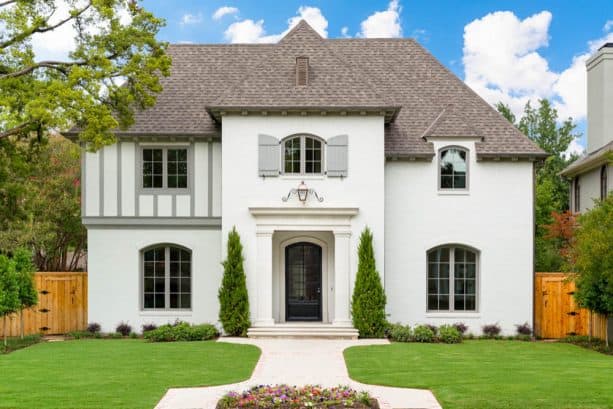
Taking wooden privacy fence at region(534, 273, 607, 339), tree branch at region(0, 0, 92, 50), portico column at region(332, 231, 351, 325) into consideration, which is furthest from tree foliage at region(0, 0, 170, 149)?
wooden privacy fence at region(534, 273, 607, 339)

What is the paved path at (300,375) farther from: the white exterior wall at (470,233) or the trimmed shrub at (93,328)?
the trimmed shrub at (93,328)

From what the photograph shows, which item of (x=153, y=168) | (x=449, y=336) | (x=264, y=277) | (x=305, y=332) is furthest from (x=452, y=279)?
(x=153, y=168)

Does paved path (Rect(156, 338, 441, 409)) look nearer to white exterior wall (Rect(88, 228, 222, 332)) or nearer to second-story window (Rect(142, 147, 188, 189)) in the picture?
white exterior wall (Rect(88, 228, 222, 332))

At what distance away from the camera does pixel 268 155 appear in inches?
Answer: 773

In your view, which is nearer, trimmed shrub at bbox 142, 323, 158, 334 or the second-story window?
trimmed shrub at bbox 142, 323, 158, 334

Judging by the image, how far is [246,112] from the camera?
770 inches

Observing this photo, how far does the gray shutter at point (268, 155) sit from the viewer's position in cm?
1961

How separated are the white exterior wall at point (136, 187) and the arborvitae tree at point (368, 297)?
460 cm

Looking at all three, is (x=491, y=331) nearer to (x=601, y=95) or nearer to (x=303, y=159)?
(x=303, y=159)

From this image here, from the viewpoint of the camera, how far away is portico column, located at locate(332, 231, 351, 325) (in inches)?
765

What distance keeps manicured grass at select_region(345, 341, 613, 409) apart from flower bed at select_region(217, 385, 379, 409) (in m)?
1.37

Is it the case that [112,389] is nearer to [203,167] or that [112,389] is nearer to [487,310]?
[203,167]

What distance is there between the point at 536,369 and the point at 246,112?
10.5m

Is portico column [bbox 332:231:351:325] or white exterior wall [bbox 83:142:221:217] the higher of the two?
white exterior wall [bbox 83:142:221:217]
